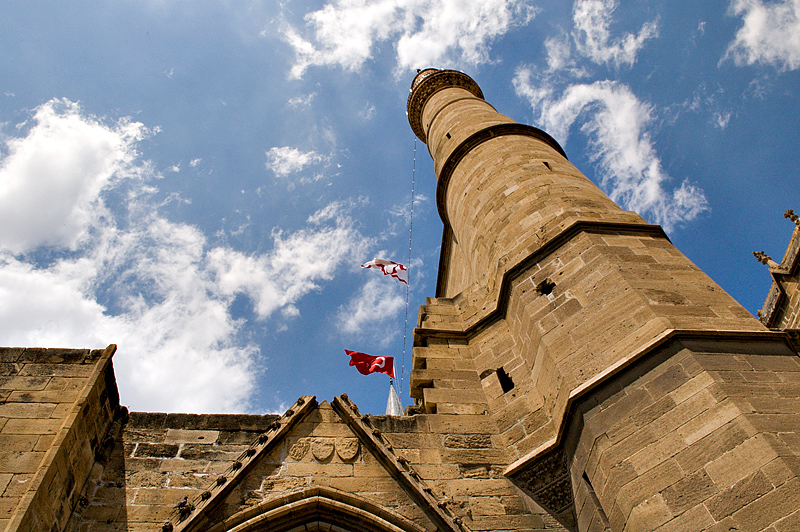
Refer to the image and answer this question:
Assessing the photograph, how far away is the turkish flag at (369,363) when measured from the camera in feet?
31.0

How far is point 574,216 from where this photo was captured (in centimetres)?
692

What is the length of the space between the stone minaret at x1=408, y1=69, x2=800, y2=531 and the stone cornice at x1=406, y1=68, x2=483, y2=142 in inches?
368

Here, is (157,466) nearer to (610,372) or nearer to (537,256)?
(610,372)

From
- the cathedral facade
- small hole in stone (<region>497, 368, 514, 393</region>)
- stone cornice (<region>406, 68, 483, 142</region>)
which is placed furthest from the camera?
stone cornice (<region>406, 68, 483, 142</region>)

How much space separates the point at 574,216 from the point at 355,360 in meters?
4.75

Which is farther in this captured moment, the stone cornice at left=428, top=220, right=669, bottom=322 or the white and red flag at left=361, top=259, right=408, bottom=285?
the white and red flag at left=361, top=259, right=408, bottom=285

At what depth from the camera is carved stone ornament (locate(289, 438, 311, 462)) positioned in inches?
201

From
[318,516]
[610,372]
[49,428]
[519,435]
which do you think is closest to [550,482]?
[519,435]

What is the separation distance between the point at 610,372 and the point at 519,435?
1366mm

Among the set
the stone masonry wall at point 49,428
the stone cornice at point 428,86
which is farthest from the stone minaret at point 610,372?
the stone cornice at point 428,86

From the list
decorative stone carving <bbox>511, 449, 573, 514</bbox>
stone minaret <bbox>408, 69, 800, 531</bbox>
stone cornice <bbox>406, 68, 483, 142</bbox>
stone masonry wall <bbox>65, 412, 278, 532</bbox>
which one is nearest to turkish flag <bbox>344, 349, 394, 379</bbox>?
stone minaret <bbox>408, 69, 800, 531</bbox>

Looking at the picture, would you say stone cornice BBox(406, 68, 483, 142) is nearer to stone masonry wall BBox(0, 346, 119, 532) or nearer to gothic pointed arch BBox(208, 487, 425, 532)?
stone masonry wall BBox(0, 346, 119, 532)

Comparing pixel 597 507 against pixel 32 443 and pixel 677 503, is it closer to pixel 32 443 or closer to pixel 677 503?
pixel 677 503

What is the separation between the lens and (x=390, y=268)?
41.5 feet
